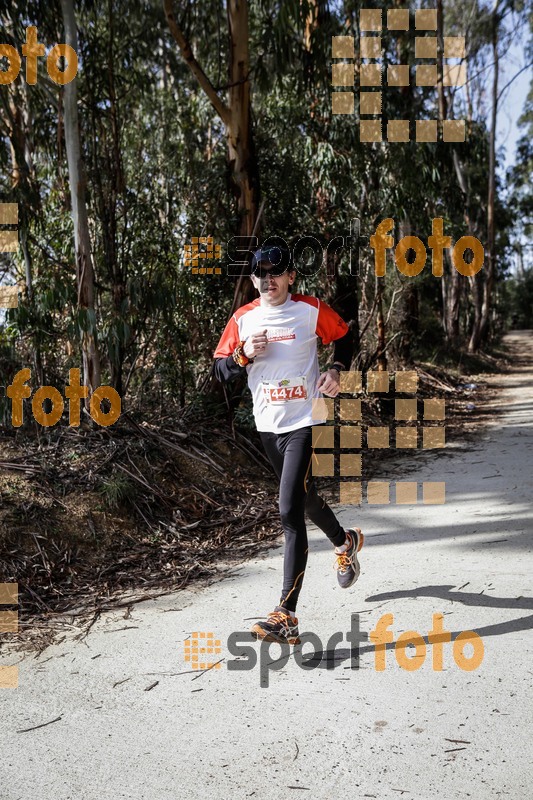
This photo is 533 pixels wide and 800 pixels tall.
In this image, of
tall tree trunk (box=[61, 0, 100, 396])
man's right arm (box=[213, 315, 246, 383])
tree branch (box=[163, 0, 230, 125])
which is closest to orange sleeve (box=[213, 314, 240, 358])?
man's right arm (box=[213, 315, 246, 383])

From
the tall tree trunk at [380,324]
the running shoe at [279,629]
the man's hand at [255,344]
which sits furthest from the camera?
the tall tree trunk at [380,324]

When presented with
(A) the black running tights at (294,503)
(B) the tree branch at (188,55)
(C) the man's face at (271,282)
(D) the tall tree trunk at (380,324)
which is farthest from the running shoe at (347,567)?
(D) the tall tree trunk at (380,324)

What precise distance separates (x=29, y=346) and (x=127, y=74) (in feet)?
13.1

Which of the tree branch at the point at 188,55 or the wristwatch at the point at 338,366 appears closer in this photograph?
the wristwatch at the point at 338,366

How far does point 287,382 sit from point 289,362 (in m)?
0.11

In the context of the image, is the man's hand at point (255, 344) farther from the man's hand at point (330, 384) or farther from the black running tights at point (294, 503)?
the black running tights at point (294, 503)

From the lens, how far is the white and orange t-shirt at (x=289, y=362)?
4.02m

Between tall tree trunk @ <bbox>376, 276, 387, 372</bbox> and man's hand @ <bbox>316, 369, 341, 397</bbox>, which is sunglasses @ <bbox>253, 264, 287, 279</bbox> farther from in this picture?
tall tree trunk @ <bbox>376, 276, 387, 372</bbox>

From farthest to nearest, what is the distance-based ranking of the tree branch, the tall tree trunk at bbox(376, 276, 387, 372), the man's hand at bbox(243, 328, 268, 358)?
the tall tree trunk at bbox(376, 276, 387, 372)
the tree branch
the man's hand at bbox(243, 328, 268, 358)

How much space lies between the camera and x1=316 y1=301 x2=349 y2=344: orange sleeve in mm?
4152

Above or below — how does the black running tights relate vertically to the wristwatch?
below

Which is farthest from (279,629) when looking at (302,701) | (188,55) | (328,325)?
(188,55)

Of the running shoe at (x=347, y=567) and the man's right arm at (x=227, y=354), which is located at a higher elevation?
the man's right arm at (x=227, y=354)

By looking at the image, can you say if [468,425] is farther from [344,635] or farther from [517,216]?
[517,216]
